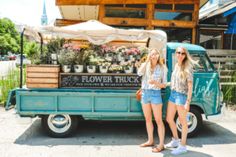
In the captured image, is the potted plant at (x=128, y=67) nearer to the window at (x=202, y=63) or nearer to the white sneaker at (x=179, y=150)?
the window at (x=202, y=63)

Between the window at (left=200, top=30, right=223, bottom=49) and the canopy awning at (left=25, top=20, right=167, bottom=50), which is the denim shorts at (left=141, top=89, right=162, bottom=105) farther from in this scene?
the window at (left=200, top=30, right=223, bottom=49)

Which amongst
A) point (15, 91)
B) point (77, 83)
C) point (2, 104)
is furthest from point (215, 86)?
point (2, 104)

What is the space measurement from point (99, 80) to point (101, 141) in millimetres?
1288

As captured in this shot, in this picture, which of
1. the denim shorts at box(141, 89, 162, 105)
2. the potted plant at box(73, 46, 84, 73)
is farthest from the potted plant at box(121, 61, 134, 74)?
the denim shorts at box(141, 89, 162, 105)

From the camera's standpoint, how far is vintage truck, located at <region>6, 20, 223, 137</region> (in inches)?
244

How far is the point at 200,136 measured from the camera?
268 inches

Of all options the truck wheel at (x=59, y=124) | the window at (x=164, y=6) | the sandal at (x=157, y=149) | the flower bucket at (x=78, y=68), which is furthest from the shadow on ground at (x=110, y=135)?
the window at (x=164, y=6)

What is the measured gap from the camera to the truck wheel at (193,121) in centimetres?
648

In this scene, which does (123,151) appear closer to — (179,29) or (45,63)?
(45,63)

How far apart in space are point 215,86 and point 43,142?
378cm

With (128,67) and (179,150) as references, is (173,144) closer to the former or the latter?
(179,150)

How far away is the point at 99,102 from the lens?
6309 mm

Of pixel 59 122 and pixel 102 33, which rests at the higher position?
pixel 102 33

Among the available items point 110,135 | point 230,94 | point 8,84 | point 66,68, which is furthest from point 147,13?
point 110,135
